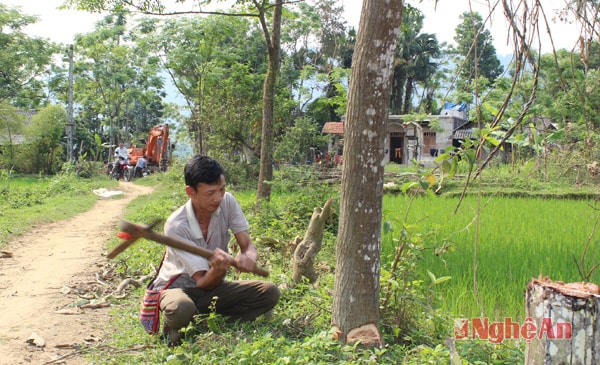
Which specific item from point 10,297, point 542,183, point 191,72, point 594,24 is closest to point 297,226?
point 10,297

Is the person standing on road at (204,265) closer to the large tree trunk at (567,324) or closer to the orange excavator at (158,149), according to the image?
the large tree trunk at (567,324)

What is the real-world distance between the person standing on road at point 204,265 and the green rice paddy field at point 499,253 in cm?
103

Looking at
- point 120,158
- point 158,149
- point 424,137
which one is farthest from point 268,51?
point 424,137

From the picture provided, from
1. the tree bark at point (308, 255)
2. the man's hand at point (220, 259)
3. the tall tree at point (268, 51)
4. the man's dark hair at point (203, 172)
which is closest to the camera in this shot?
the man's hand at point (220, 259)

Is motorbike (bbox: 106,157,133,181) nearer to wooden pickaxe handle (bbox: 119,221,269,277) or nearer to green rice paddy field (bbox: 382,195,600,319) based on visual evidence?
green rice paddy field (bbox: 382,195,600,319)

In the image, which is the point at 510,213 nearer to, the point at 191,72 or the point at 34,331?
the point at 34,331

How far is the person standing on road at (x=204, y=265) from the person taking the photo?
3.53 m

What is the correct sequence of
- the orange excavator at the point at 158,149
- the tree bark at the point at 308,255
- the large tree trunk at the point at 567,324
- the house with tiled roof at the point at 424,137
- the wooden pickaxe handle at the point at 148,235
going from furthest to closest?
the house with tiled roof at the point at 424,137 < the orange excavator at the point at 158,149 < the tree bark at the point at 308,255 < the wooden pickaxe handle at the point at 148,235 < the large tree trunk at the point at 567,324

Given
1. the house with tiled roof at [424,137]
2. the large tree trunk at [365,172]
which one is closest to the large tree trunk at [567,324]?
the large tree trunk at [365,172]

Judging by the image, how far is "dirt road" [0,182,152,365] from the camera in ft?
12.4

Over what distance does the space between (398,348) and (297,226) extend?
394 cm

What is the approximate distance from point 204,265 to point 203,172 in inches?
23.2

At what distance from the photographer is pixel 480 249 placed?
19.4ft

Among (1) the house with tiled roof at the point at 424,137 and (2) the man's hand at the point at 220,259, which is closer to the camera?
(2) the man's hand at the point at 220,259
